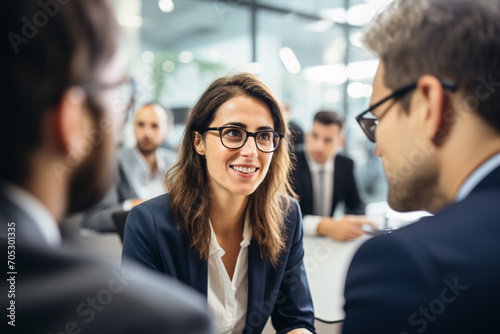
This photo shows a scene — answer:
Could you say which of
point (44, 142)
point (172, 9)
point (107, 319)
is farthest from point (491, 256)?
point (172, 9)

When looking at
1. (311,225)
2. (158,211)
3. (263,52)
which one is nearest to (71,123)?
(158,211)

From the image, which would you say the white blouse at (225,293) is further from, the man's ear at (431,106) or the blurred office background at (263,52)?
the blurred office background at (263,52)

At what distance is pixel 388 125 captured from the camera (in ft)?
2.62

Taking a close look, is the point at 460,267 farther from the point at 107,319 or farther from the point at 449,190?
the point at 107,319

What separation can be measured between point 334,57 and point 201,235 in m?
5.17

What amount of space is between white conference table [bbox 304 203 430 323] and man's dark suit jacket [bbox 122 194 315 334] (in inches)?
4.9

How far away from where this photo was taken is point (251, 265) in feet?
4.48

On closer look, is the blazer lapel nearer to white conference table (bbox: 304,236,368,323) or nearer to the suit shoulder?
the suit shoulder

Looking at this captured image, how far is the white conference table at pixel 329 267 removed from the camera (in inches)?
59.1

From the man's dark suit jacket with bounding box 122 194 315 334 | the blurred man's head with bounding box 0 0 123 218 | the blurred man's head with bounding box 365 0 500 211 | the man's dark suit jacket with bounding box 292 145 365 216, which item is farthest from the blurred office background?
the blurred man's head with bounding box 0 0 123 218

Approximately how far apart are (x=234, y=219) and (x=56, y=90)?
1.06m

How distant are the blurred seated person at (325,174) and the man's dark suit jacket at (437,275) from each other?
6.58 feet

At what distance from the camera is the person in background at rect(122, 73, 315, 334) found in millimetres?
1267

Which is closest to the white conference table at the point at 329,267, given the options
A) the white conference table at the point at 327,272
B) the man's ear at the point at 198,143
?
the white conference table at the point at 327,272
